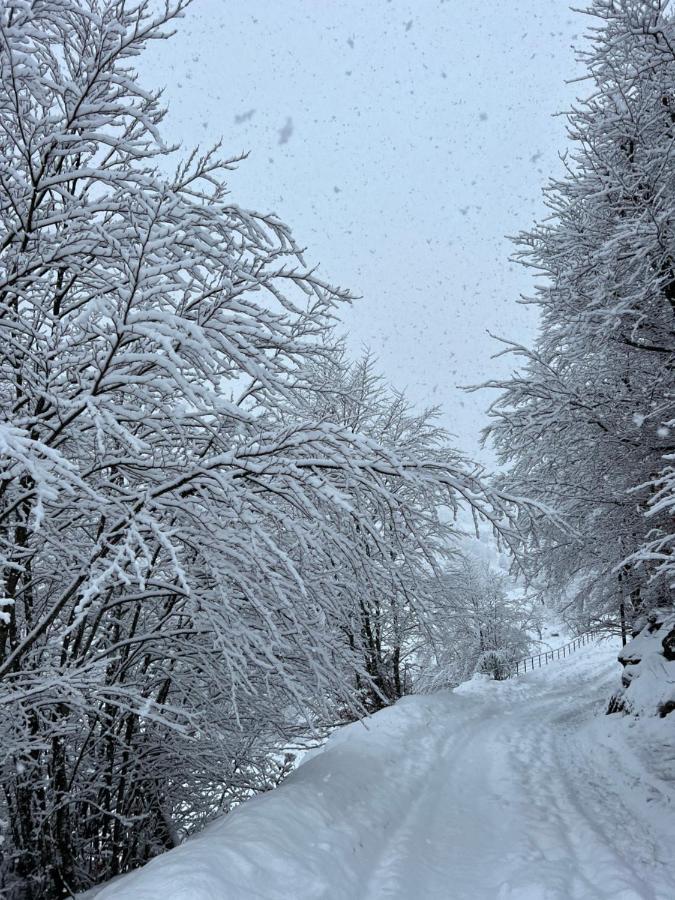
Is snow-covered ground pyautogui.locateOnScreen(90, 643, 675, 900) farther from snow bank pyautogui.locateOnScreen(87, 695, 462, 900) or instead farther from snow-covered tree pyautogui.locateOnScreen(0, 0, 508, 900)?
snow-covered tree pyautogui.locateOnScreen(0, 0, 508, 900)

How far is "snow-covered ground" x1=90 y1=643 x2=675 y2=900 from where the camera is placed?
3.88 m

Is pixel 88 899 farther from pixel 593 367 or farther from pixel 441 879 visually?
pixel 593 367

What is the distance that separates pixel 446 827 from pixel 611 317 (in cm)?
619

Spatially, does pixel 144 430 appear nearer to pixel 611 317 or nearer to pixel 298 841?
pixel 298 841

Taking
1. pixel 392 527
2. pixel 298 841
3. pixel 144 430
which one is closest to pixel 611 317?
pixel 392 527

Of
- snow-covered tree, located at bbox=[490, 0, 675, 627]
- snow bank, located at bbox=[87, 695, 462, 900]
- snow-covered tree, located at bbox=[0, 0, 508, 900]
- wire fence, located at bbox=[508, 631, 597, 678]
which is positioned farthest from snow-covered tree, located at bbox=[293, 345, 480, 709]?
wire fence, located at bbox=[508, 631, 597, 678]

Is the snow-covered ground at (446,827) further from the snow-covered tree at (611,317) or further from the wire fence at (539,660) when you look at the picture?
the wire fence at (539,660)

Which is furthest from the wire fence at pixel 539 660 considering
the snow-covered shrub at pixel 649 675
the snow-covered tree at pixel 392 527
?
the snow-covered shrub at pixel 649 675

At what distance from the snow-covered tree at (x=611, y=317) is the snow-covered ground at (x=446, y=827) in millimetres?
2634

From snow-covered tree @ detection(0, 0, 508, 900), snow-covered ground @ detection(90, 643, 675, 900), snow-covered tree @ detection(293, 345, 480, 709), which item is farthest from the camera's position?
snow-covered tree @ detection(293, 345, 480, 709)

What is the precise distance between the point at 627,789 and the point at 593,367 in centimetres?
664

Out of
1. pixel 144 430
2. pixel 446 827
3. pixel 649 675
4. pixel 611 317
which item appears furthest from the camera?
pixel 649 675

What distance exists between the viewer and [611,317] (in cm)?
696

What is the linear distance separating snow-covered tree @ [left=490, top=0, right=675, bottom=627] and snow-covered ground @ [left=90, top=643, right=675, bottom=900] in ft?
8.64
